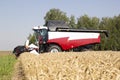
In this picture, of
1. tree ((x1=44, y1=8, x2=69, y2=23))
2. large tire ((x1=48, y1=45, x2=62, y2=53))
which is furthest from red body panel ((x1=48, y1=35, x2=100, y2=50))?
tree ((x1=44, y1=8, x2=69, y2=23))

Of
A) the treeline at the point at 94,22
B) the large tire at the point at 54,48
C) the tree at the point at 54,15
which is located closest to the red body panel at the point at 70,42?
the large tire at the point at 54,48

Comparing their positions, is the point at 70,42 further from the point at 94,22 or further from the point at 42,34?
the point at 94,22

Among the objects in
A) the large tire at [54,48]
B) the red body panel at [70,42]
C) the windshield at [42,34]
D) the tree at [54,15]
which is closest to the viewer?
the red body panel at [70,42]

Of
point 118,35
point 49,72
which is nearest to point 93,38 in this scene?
point 49,72

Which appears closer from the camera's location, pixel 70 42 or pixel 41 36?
pixel 70 42

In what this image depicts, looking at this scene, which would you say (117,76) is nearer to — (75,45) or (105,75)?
(105,75)

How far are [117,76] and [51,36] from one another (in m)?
21.1

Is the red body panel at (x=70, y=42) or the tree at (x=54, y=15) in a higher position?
the tree at (x=54, y=15)

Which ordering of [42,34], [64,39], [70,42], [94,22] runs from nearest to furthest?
[64,39] < [70,42] < [42,34] < [94,22]

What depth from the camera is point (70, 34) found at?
26.7m

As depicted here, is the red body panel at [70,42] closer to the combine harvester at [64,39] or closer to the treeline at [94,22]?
the combine harvester at [64,39]

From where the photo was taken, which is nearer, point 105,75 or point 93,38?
point 105,75

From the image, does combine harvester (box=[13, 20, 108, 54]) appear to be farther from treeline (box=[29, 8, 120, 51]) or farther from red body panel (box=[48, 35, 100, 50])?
treeline (box=[29, 8, 120, 51])

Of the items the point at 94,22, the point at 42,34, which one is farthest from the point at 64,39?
the point at 94,22
